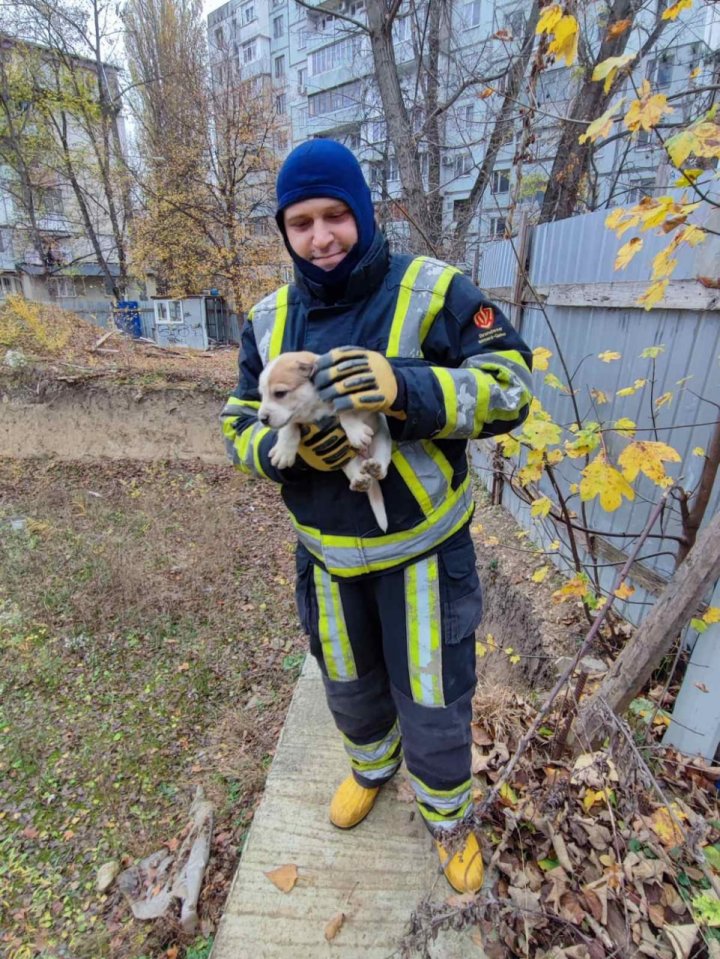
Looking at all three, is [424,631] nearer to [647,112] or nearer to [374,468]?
[374,468]

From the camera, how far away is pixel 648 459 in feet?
6.28

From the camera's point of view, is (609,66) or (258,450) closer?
(258,450)

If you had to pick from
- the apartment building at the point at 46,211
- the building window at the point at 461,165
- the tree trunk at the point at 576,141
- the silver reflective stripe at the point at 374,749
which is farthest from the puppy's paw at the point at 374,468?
the apartment building at the point at 46,211

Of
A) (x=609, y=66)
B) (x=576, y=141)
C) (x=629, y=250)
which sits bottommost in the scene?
(x=629, y=250)

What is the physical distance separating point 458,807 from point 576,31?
2.73 meters

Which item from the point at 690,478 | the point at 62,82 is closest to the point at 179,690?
the point at 690,478

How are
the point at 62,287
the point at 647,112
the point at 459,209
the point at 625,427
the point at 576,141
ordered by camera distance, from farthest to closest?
the point at 62,287 < the point at 459,209 < the point at 576,141 < the point at 625,427 < the point at 647,112

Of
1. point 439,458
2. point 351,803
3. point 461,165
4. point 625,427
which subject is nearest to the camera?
point 439,458

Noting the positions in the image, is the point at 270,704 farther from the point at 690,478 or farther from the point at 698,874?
the point at 690,478

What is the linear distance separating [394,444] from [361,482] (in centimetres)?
16

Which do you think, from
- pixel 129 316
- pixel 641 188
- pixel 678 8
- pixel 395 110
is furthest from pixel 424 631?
pixel 129 316

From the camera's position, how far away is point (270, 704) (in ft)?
11.3

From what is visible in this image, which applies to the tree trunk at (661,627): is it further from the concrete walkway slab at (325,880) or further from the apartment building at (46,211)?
the apartment building at (46,211)

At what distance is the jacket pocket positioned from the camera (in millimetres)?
1531
